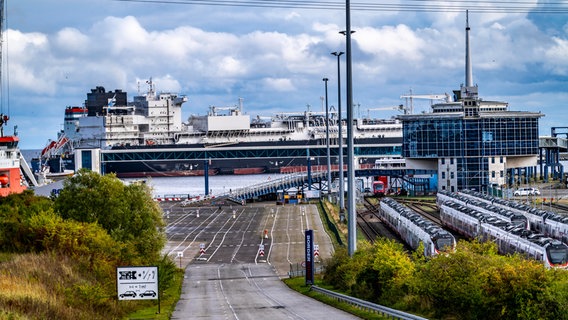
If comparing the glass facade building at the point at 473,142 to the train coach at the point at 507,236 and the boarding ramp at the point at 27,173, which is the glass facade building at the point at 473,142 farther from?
the boarding ramp at the point at 27,173

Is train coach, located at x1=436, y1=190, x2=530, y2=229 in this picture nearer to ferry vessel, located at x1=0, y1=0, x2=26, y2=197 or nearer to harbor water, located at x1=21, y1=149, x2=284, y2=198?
ferry vessel, located at x1=0, y1=0, x2=26, y2=197

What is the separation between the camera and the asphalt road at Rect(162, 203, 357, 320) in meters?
31.8

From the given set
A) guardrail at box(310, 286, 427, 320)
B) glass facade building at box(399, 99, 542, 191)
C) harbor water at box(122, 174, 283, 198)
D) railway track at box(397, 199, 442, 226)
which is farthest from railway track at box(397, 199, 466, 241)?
harbor water at box(122, 174, 283, 198)

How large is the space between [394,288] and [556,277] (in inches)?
291

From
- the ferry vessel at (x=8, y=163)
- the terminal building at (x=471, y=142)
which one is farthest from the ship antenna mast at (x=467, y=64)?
the ferry vessel at (x=8, y=163)

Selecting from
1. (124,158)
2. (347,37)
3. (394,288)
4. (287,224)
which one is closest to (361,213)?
(287,224)

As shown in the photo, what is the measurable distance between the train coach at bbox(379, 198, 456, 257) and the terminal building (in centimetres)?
3139

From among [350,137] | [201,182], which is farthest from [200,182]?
[350,137]

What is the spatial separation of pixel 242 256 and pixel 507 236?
17517 mm

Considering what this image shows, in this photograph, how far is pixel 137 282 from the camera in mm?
26406

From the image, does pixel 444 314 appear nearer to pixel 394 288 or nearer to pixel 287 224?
pixel 394 288

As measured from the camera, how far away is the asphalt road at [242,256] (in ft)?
104

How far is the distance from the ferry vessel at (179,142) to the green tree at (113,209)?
5339 inches

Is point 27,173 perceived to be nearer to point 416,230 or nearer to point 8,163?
point 8,163
